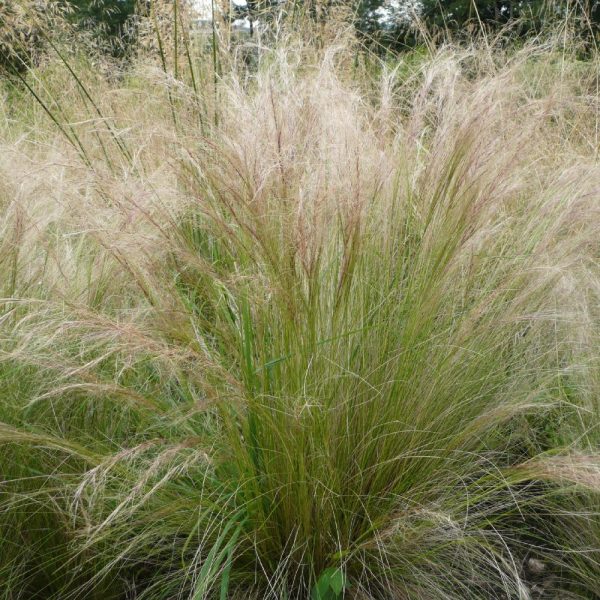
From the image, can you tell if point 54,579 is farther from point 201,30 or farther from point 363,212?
point 201,30

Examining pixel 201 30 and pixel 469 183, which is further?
pixel 201 30

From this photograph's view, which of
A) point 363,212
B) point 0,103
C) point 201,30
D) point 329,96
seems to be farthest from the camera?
point 0,103

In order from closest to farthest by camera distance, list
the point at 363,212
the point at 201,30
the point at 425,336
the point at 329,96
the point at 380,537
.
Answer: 1. the point at 380,537
2. the point at 363,212
3. the point at 425,336
4. the point at 329,96
5. the point at 201,30

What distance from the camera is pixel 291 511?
5.62 ft

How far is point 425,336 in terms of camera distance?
185 cm

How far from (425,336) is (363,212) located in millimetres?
358

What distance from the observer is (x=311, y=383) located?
5.67 feet

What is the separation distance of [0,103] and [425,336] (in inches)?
171

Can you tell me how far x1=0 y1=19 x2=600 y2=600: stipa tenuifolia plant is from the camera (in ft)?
5.46

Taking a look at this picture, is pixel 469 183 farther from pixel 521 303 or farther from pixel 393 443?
pixel 393 443

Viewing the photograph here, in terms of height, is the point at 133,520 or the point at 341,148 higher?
the point at 341,148

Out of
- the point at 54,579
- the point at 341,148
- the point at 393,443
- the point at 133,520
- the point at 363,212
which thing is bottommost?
the point at 54,579

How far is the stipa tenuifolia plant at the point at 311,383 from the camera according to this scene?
1663 millimetres

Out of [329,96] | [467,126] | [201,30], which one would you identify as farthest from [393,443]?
[201,30]
